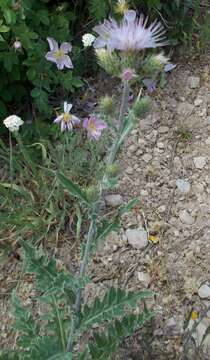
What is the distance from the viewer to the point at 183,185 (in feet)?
8.33

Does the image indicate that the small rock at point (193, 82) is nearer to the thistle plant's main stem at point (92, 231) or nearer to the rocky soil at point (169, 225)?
the rocky soil at point (169, 225)

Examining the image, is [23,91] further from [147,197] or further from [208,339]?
[208,339]

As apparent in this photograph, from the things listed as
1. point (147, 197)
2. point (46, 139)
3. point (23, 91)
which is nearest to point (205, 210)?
point (147, 197)

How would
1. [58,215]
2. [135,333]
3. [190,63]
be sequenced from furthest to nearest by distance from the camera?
[190,63], [58,215], [135,333]

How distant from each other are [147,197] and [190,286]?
1.42 feet

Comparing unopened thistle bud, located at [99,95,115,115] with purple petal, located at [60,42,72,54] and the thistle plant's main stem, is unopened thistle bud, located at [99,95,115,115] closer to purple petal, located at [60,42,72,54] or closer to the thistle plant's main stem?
the thistle plant's main stem

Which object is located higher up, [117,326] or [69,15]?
[69,15]

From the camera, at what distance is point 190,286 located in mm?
2240

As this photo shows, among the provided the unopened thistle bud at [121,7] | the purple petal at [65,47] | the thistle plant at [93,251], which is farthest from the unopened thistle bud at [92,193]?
the unopened thistle bud at [121,7]

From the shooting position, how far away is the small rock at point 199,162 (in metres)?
2.60

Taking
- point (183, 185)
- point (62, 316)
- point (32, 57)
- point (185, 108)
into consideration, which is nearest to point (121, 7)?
point (32, 57)

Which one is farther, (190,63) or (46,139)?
(190,63)

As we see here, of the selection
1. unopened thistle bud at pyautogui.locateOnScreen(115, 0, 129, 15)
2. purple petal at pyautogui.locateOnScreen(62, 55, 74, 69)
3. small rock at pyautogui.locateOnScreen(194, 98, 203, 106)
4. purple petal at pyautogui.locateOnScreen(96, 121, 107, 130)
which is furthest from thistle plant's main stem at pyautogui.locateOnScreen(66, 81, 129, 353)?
small rock at pyautogui.locateOnScreen(194, 98, 203, 106)

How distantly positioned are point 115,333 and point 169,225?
732mm
